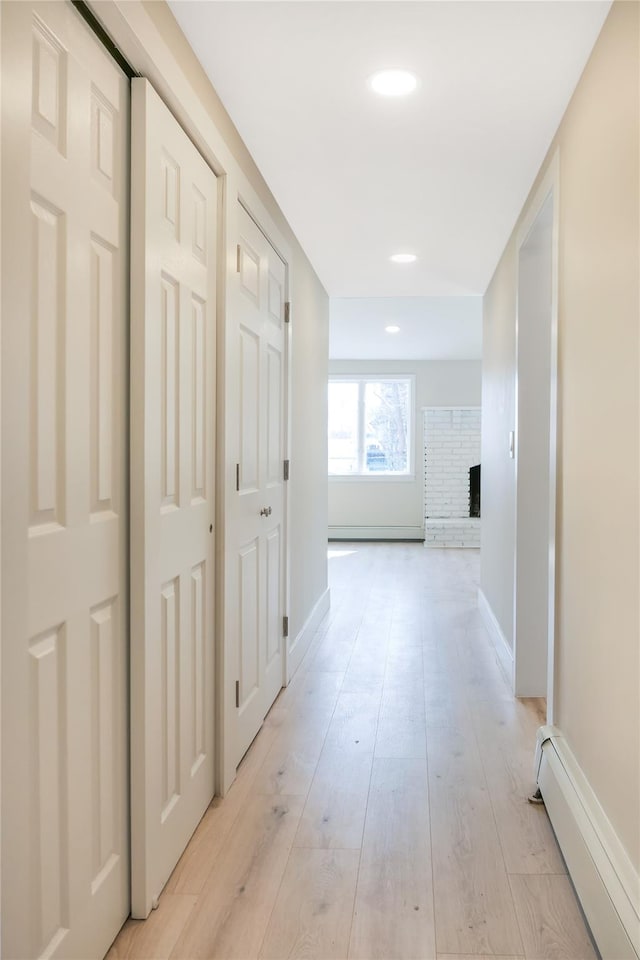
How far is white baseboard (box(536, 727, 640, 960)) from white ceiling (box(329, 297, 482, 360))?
4.52 metres

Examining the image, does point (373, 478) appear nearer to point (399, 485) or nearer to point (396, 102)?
point (399, 485)

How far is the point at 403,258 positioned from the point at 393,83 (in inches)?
78.6

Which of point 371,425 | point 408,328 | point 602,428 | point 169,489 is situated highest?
point 408,328

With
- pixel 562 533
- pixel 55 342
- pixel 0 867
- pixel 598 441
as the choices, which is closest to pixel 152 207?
pixel 55 342

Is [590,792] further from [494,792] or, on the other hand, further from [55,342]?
[55,342]

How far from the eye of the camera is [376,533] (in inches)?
400

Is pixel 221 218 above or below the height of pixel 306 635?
above

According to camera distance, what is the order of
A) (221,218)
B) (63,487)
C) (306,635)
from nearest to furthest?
1. (63,487)
2. (221,218)
3. (306,635)

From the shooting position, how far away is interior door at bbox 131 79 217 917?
1.77 m

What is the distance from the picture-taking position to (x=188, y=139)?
2111 mm

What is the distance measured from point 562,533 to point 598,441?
0.54 metres

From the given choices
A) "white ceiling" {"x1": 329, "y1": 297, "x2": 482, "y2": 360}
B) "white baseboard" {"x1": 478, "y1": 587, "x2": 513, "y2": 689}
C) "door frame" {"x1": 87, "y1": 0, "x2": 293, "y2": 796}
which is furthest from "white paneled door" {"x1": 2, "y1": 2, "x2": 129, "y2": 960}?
"white ceiling" {"x1": 329, "y1": 297, "x2": 482, "y2": 360}

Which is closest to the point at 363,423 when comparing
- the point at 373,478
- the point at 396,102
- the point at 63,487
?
the point at 373,478

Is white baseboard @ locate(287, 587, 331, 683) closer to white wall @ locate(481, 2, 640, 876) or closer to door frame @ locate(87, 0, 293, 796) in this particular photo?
door frame @ locate(87, 0, 293, 796)
